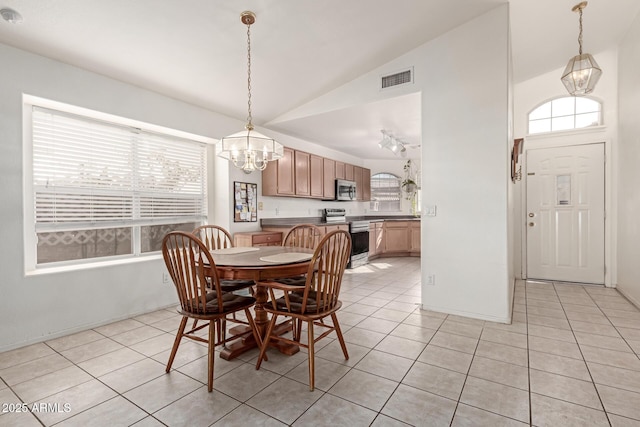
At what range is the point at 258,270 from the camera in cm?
210

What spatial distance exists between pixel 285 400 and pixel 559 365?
1.94 meters

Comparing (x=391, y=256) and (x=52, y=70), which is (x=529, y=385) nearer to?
(x=52, y=70)

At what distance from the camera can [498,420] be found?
1.63m

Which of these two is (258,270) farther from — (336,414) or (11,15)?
(11,15)

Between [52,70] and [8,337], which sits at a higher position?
[52,70]

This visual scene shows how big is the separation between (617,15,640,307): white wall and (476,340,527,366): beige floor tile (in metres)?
2.14

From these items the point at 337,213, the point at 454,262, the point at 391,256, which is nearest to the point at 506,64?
the point at 454,262

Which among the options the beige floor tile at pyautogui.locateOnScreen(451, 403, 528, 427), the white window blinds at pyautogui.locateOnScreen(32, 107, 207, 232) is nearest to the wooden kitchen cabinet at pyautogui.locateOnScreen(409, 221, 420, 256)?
the white window blinds at pyautogui.locateOnScreen(32, 107, 207, 232)

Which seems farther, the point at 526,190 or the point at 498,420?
the point at 526,190

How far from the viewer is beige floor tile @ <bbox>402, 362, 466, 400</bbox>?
189 cm

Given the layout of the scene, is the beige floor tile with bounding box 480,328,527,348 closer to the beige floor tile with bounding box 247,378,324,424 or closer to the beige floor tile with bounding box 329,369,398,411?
the beige floor tile with bounding box 329,369,398,411

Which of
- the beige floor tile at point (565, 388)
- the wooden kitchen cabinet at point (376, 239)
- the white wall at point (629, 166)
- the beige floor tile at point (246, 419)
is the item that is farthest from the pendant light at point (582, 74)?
the wooden kitchen cabinet at point (376, 239)

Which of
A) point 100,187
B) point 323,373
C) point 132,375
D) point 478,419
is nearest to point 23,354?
point 132,375

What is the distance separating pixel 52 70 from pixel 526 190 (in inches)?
235
